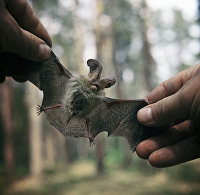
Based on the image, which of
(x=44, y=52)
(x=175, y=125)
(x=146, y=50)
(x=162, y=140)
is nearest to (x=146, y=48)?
(x=146, y=50)

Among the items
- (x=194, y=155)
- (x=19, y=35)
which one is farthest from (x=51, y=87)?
(x=194, y=155)

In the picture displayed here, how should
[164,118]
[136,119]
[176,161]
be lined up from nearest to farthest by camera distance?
1. [164,118]
2. [176,161]
3. [136,119]

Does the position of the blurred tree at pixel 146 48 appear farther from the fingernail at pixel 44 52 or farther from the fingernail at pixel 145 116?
the fingernail at pixel 44 52

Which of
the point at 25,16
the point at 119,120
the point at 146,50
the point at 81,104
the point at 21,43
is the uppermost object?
the point at 146,50

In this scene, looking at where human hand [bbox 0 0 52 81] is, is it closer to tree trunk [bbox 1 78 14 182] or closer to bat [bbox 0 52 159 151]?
bat [bbox 0 52 159 151]

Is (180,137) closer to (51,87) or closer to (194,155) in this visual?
(194,155)

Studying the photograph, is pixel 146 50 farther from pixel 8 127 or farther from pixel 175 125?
pixel 175 125
